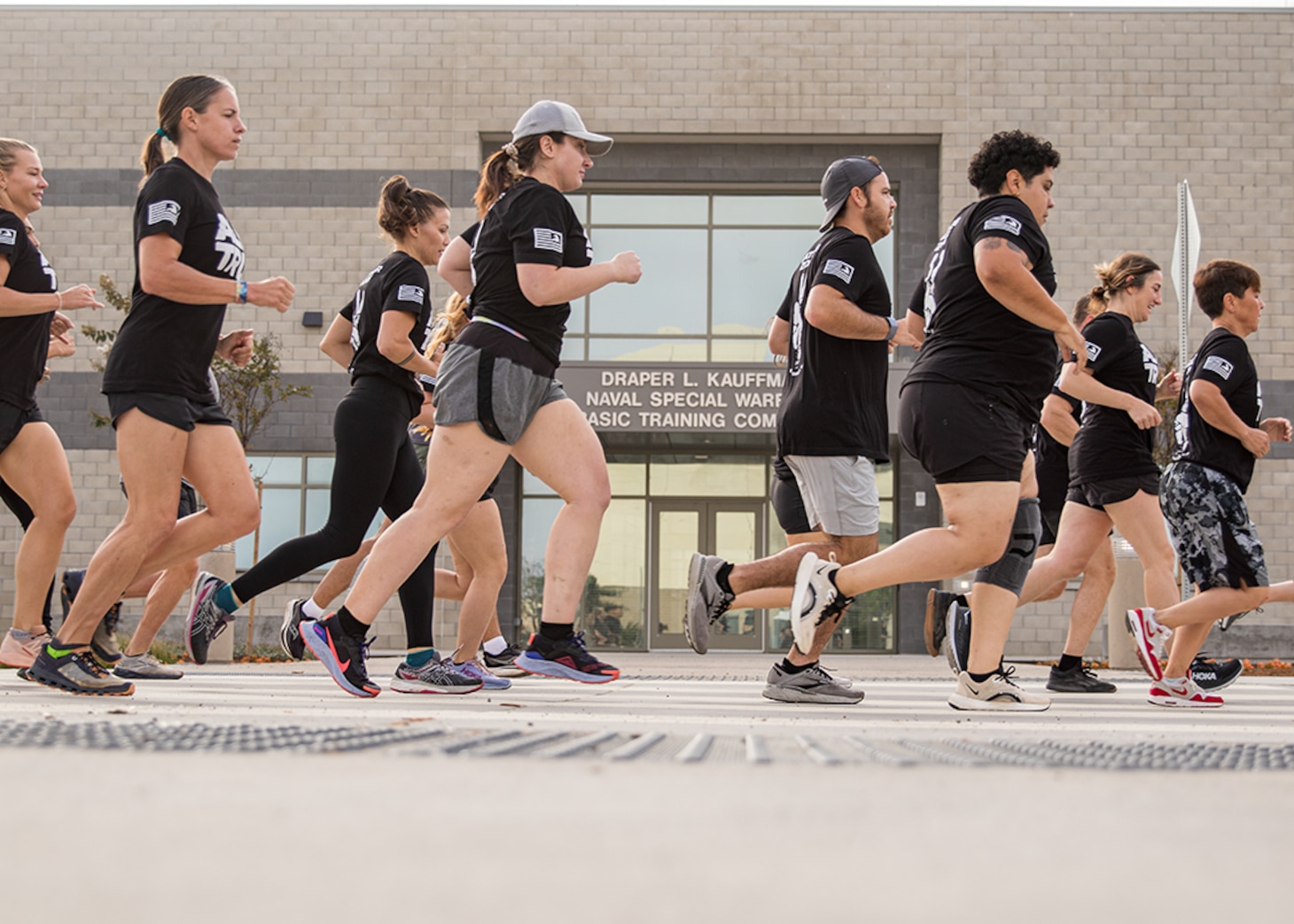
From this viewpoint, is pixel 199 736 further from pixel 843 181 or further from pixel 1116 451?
pixel 1116 451

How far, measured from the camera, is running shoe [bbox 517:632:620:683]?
14.3 feet

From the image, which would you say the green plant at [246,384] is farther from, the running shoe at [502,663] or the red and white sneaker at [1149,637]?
the red and white sneaker at [1149,637]

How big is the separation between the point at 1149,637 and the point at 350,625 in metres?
3.37

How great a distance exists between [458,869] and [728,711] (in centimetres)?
288

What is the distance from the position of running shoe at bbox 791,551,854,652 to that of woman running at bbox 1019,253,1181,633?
175 cm

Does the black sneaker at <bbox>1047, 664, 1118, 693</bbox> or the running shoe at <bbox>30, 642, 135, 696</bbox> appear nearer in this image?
the running shoe at <bbox>30, 642, 135, 696</bbox>

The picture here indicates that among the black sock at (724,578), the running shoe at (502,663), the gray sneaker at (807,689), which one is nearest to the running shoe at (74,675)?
the black sock at (724,578)

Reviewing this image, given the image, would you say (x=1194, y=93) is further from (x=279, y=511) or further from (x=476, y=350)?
(x=476, y=350)

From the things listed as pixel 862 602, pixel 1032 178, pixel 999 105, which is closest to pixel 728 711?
pixel 1032 178

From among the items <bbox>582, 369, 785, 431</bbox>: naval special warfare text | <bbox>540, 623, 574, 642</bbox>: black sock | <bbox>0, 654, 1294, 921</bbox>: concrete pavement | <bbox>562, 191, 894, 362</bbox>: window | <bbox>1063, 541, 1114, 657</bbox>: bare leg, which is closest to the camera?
<bbox>0, 654, 1294, 921</bbox>: concrete pavement

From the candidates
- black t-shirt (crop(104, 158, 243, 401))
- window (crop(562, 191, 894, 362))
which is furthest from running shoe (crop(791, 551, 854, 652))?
window (crop(562, 191, 894, 362))

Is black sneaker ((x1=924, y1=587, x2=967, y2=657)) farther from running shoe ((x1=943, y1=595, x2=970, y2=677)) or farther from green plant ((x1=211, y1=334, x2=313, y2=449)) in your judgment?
green plant ((x1=211, y1=334, x2=313, y2=449))

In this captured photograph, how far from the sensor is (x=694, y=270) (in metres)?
19.9

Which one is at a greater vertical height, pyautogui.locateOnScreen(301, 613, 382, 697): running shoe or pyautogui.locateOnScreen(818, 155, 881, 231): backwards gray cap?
pyautogui.locateOnScreen(818, 155, 881, 231): backwards gray cap
